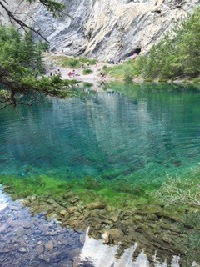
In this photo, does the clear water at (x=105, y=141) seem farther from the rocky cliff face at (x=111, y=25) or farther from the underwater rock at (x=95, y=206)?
the rocky cliff face at (x=111, y=25)

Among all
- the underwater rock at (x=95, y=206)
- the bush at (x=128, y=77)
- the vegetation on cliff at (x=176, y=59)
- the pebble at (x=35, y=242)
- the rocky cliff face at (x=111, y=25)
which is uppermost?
the rocky cliff face at (x=111, y=25)

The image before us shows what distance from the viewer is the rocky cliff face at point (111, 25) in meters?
114

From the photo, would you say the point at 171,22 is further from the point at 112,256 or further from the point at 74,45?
the point at 112,256

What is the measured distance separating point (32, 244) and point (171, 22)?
109 meters

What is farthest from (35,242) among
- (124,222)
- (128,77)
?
(128,77)

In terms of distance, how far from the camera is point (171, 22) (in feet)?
360

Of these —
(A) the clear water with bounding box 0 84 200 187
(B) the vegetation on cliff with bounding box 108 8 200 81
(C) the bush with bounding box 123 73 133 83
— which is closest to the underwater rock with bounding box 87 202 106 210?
(A) the clear water with bounding box 0 84 200 187

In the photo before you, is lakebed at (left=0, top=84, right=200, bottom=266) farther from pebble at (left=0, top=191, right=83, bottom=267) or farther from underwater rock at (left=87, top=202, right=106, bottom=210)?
pebble at (left=0, top=191, right=83, bottom=267)

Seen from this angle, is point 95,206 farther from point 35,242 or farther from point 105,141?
point 105,141

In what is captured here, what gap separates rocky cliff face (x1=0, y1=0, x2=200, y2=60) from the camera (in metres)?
114

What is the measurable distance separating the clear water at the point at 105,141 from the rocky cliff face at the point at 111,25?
71258mm

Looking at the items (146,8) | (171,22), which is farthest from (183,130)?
(146,8)

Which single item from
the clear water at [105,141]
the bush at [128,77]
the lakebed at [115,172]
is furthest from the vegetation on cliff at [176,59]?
the lakebed at [115,172]

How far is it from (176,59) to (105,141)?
168 feet
